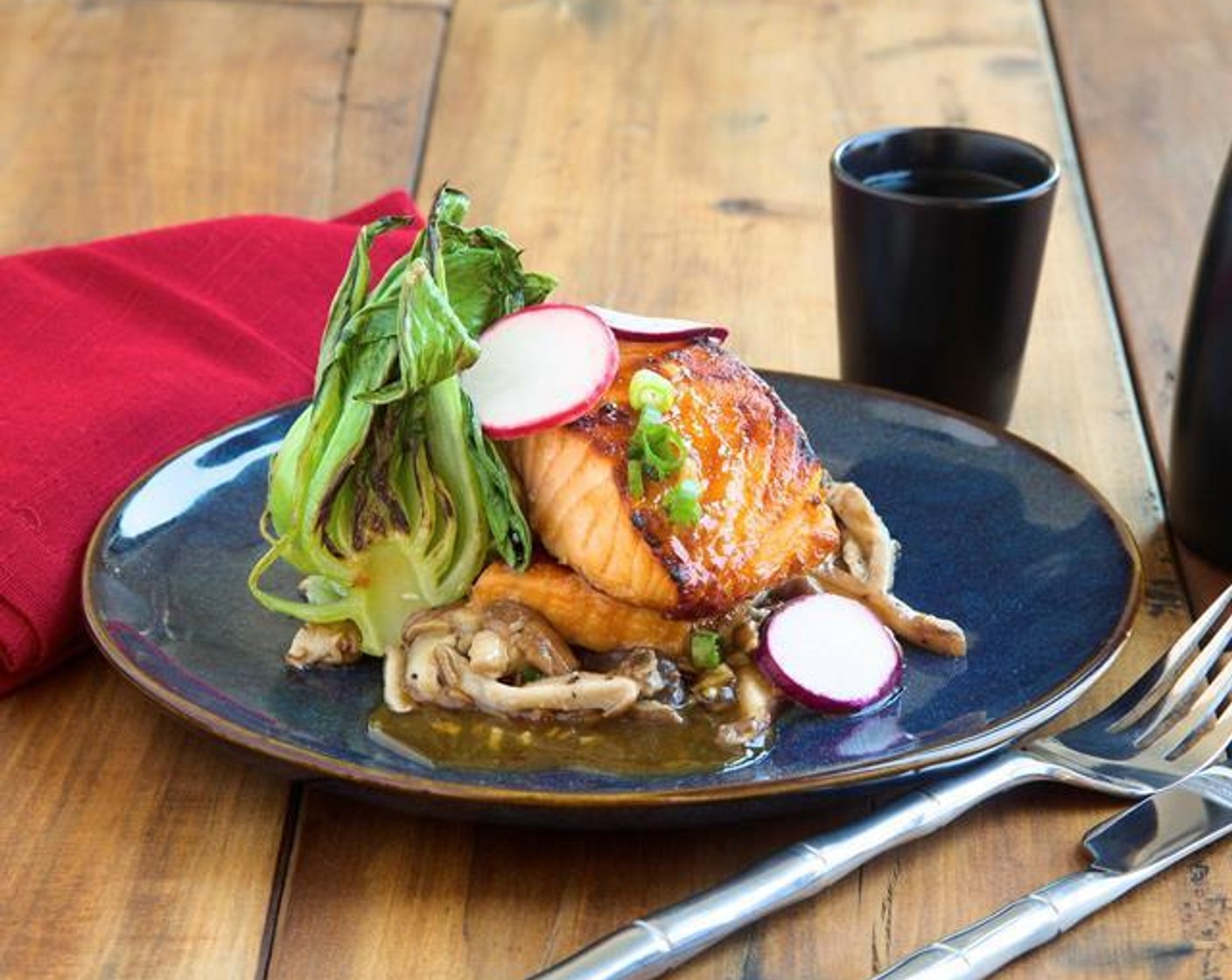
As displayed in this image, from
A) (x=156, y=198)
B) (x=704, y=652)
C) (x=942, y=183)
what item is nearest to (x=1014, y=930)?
(x=704, y=652)

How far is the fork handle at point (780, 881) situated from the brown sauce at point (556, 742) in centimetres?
13

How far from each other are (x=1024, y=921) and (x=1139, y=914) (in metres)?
0.14

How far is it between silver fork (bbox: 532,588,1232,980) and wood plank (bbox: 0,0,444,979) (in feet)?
1.13

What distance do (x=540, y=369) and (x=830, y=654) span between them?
0.40m

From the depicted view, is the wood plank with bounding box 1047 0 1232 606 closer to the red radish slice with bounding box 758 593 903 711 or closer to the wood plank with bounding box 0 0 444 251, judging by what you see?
the red radish slice with bounding box 758 593 903 711

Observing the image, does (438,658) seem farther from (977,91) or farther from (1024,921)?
(977,91)

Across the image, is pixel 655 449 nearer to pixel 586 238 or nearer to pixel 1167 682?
A: pixel 1167 682

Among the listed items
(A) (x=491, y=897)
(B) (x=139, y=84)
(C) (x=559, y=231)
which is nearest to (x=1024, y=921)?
(A) (x=491, y=897)

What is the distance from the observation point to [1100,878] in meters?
1.80

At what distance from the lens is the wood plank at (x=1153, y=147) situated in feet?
9.86

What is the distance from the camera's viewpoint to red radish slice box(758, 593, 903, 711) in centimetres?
194

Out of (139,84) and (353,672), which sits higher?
(353,672)

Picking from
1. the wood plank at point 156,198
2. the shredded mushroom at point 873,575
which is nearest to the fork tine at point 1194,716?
the shredded mushroom at point 873,575

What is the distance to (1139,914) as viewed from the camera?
180 cm
